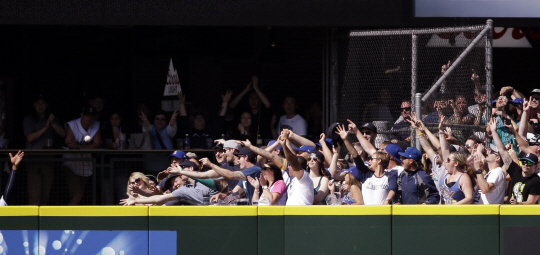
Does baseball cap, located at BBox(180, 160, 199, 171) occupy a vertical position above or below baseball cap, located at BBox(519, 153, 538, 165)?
below

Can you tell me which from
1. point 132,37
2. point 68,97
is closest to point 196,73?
point 132,37

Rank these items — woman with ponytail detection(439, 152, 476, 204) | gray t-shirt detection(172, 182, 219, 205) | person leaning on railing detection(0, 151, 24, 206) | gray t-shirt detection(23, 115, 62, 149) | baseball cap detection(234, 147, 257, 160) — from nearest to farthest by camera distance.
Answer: woman with ponytail detection(439, 152, 476, 204), gray t-shirt detection(172, 182, 219, 205), person leaning on railing detection(0, 151, 24, 206), baseball cap detection(234, 147, 257, 160), gray t-shirt detection(23, 115, 62, 149)

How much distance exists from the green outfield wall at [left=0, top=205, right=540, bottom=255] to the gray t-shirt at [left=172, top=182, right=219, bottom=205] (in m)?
0.54

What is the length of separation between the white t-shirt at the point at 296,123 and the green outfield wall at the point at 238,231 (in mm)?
3614

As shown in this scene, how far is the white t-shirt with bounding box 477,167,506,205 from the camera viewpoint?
24.4 ft

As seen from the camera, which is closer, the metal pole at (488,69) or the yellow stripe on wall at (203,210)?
the yellow stripe on wall at (203,210)

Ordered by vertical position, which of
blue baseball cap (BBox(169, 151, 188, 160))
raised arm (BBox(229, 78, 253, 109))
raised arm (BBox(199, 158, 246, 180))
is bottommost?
raised arm (BBox(199, 158, 246, 180))

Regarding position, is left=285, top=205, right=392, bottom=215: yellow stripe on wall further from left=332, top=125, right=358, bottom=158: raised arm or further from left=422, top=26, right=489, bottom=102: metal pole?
left=422, top=26, right=489, bottom=102: metal pole

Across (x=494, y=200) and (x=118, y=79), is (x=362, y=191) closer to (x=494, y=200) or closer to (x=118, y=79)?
(x=494, y=200)

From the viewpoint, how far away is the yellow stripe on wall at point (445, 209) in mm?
7160

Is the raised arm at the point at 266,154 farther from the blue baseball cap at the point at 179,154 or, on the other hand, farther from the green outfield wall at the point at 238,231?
the blue baseball cap at the point at 179,154

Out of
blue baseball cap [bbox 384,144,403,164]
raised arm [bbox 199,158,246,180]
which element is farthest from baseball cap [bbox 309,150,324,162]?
raised arm [bbox 199,158,246,180]

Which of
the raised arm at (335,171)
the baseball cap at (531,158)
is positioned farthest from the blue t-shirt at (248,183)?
the baseball cap at (531,158)

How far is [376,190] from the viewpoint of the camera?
7637mm
